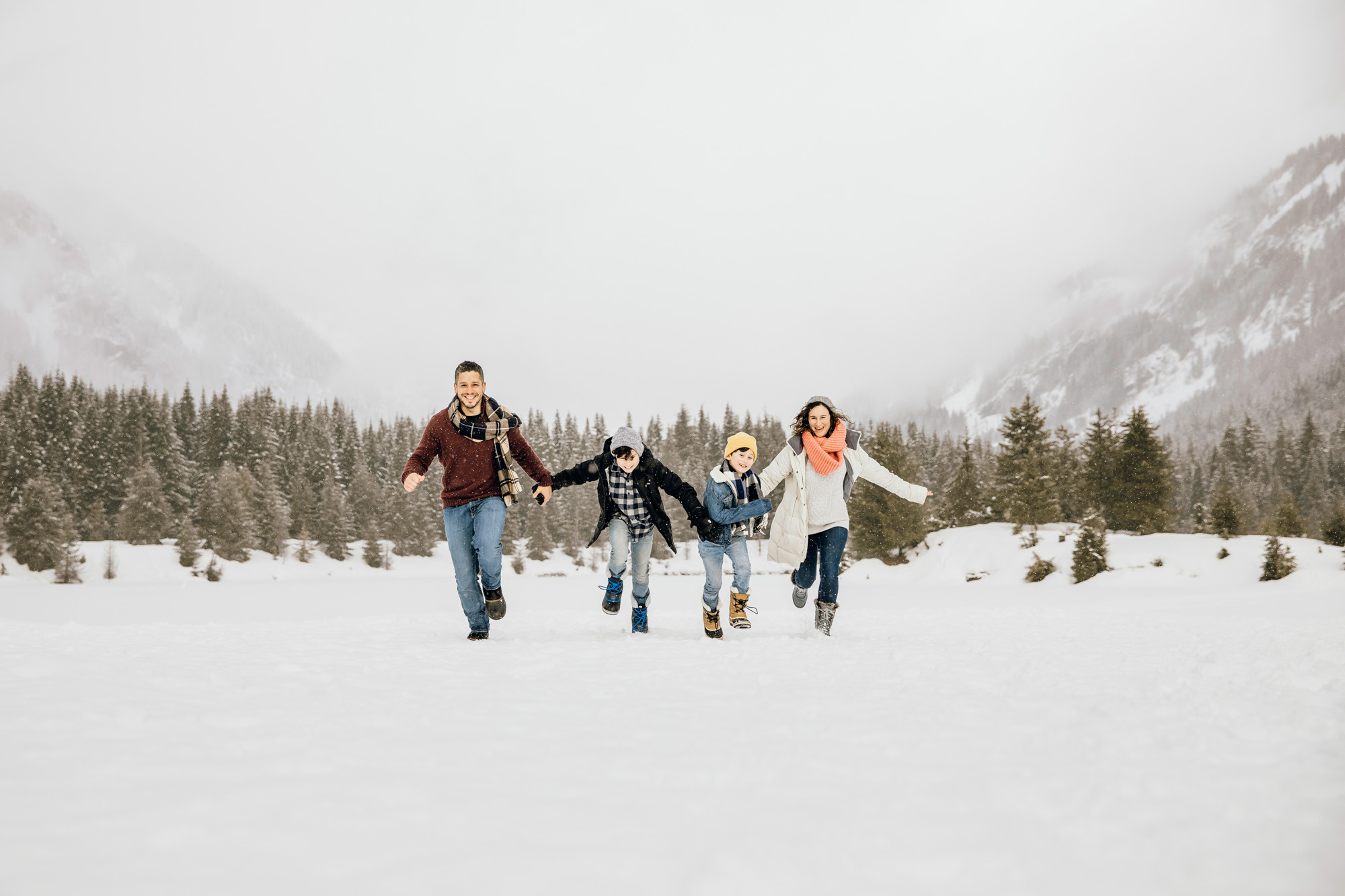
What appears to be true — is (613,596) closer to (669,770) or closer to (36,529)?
(669,770)

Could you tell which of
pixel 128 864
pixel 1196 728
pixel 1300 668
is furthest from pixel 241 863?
pixel 1300 668

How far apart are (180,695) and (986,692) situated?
382 centimetres

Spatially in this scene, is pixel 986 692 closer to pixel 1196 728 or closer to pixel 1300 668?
pixel 1196 728

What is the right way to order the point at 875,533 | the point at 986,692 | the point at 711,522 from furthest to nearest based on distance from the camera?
the point at 875,533
the point at 711,522
the point at 986,692

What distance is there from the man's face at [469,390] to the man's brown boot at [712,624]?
9.49 ft

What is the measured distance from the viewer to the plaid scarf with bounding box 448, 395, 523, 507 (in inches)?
232

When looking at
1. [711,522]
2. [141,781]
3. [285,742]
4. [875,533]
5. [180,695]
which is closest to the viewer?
[141,781]

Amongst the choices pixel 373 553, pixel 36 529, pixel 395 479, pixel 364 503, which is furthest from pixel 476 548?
pixel 395 479

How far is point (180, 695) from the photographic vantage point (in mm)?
2922

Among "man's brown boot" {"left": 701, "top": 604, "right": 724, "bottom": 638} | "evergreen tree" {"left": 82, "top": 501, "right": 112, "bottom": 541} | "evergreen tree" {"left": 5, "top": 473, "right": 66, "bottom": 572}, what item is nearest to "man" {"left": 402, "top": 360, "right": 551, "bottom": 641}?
"man's brown boot" {"left": 701, "top": 604, "right": 724, "bottom": 638}

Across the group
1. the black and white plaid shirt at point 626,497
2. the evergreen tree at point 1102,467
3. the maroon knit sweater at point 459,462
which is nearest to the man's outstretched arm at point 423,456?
the maroon knit sweater at point 459,462

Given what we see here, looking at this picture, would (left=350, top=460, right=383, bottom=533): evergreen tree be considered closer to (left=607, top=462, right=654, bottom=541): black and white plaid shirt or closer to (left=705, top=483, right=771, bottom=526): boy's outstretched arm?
(left=607, top=462, right=654, bottom=541): black and white plaid shirt

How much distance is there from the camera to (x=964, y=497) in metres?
37.7

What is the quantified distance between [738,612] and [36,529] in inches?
1986
